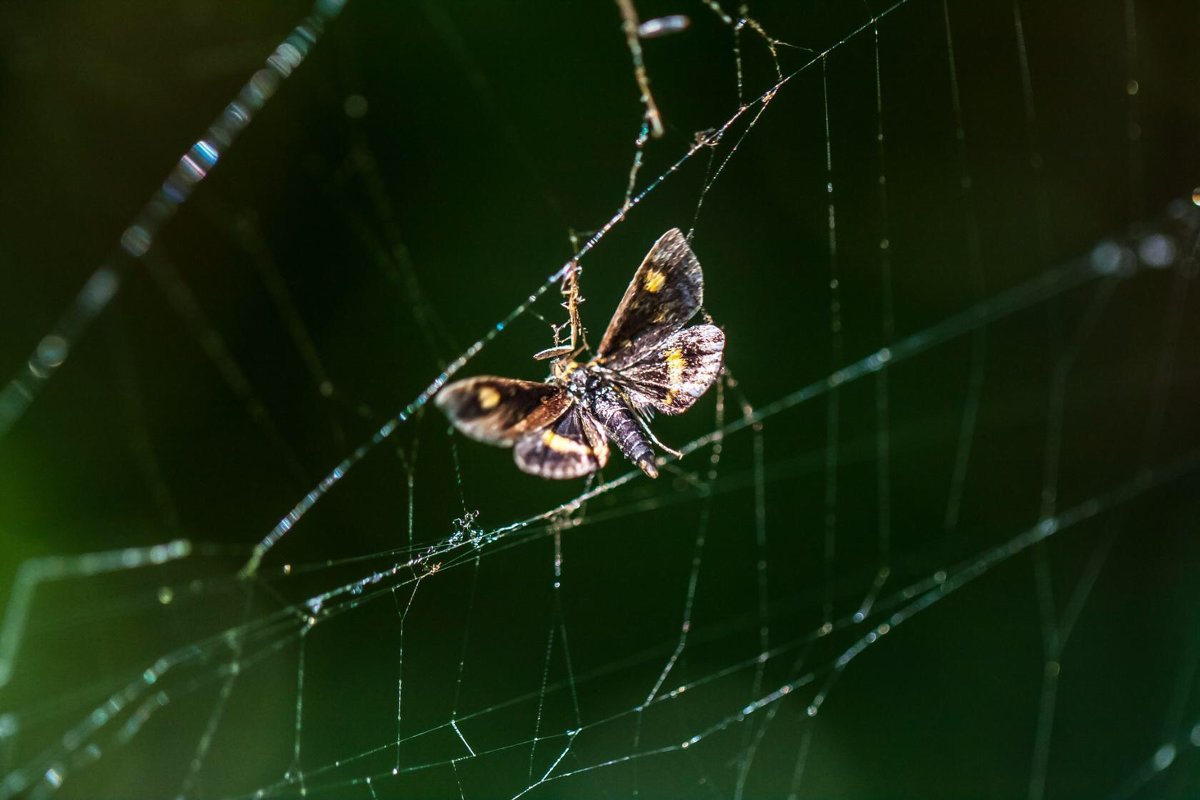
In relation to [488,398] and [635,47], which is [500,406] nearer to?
[488,398]

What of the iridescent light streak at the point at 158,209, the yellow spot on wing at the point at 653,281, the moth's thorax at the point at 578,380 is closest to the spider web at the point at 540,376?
the iridescent light streak at the point at 158,209

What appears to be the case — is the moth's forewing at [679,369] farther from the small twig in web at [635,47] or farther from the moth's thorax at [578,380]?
the small twig in web at [635,47]

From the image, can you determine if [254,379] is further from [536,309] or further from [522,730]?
[522,730]

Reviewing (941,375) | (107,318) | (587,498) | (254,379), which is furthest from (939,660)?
(107,318)

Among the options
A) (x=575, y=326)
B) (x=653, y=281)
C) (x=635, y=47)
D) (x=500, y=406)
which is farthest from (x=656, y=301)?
(x=635, y=47)

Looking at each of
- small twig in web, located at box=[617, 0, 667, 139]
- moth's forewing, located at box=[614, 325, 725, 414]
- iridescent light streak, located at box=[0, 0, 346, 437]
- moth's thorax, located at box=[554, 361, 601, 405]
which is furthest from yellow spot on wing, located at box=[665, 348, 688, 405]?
iridescent light streak, located at box=[0, 0, 346, 437]

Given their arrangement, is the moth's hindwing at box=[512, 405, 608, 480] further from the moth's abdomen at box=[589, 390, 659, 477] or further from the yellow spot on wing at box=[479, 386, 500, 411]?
the yellow spot on wing at box=[479, 386, 500, 411]
